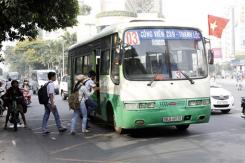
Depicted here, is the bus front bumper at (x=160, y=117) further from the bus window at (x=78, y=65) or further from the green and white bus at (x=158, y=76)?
the bus window at (x=78, y=65)

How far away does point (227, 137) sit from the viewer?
10828mm

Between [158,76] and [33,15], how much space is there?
4.25 meters

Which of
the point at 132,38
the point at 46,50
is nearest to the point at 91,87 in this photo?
the point at 132,38

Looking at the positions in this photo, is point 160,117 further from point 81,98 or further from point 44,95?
point 44,95

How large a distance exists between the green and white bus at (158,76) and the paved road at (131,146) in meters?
0.59

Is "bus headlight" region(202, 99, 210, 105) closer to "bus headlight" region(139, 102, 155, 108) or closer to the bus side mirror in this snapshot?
the bus side mirror

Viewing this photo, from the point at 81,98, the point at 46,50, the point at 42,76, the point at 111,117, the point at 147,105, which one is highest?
the point at 46,50

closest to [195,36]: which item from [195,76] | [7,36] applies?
[195,76]

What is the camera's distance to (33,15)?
508 inches

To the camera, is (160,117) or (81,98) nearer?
(160,117)

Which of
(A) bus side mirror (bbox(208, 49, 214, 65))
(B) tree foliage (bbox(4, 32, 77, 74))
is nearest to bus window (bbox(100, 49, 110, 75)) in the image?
(A) bus side mirror (bbox(208, 49, 214, 65))

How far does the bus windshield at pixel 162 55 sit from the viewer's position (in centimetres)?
1108

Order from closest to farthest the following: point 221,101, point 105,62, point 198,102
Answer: point 198,102 < point 105,62 < point 221,101

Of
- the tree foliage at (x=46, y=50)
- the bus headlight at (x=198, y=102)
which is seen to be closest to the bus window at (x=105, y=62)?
the bus headlight at (x=198, y=102)
